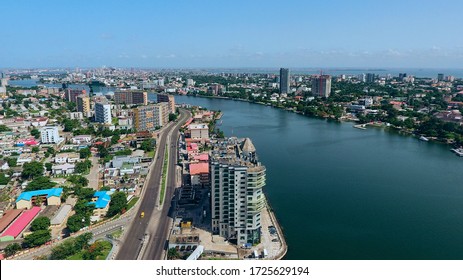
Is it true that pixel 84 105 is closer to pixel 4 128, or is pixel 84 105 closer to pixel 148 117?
pixel 4 128

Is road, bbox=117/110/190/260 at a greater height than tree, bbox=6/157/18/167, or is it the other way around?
tree, bbox=6/157/18/167

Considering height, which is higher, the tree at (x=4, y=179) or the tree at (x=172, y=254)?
the tree at (x=4, y=179)

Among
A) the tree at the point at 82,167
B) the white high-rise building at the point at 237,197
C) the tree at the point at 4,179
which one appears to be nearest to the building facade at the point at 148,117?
the tree at the point at 82,167

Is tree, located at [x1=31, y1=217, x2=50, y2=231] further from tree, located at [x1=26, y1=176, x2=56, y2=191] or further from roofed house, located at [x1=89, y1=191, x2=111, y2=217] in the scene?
tree, located at [x1=26, y1=176, x2=56, y2=191]

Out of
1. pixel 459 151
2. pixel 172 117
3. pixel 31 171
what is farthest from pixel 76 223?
pixel 459 151

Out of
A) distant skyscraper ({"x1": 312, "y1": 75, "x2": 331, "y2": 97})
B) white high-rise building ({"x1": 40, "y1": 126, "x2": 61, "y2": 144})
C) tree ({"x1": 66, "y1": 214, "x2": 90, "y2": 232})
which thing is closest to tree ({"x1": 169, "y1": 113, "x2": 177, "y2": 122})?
white high-rise building ({"x1": 40, "y1": 126, "x2": 61, "y2": 144})

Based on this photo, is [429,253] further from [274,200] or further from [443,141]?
[443,141]

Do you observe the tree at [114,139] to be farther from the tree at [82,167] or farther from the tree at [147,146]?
the tree at [82,167]
